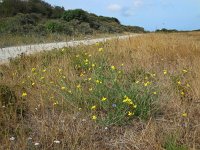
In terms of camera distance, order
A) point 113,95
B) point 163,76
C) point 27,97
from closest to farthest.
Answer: point 113,95, point 27,97, point 163,76

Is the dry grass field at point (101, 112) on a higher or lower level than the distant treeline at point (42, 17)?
lower

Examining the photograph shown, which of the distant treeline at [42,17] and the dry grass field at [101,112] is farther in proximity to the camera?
the distant treeline at [42,17]

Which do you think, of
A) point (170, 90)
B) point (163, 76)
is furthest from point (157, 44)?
point (170, 90)

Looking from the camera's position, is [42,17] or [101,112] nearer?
[101,112]

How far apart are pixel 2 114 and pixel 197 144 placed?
2.03m

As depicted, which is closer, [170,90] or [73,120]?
[73,120]

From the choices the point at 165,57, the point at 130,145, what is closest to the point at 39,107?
the point at 130,145

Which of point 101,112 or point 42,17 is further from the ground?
point 42,17

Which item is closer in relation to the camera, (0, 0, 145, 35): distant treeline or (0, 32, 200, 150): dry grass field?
(0, 32, 200, 150): dry grass field

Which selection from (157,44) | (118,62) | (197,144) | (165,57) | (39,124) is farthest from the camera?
(157,44)

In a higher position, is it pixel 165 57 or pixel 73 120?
pixel 165 57

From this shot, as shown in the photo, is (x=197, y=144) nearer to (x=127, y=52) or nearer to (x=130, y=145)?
(x=130, y=145)

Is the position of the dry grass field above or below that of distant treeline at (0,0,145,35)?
below

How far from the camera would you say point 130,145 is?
318cm
